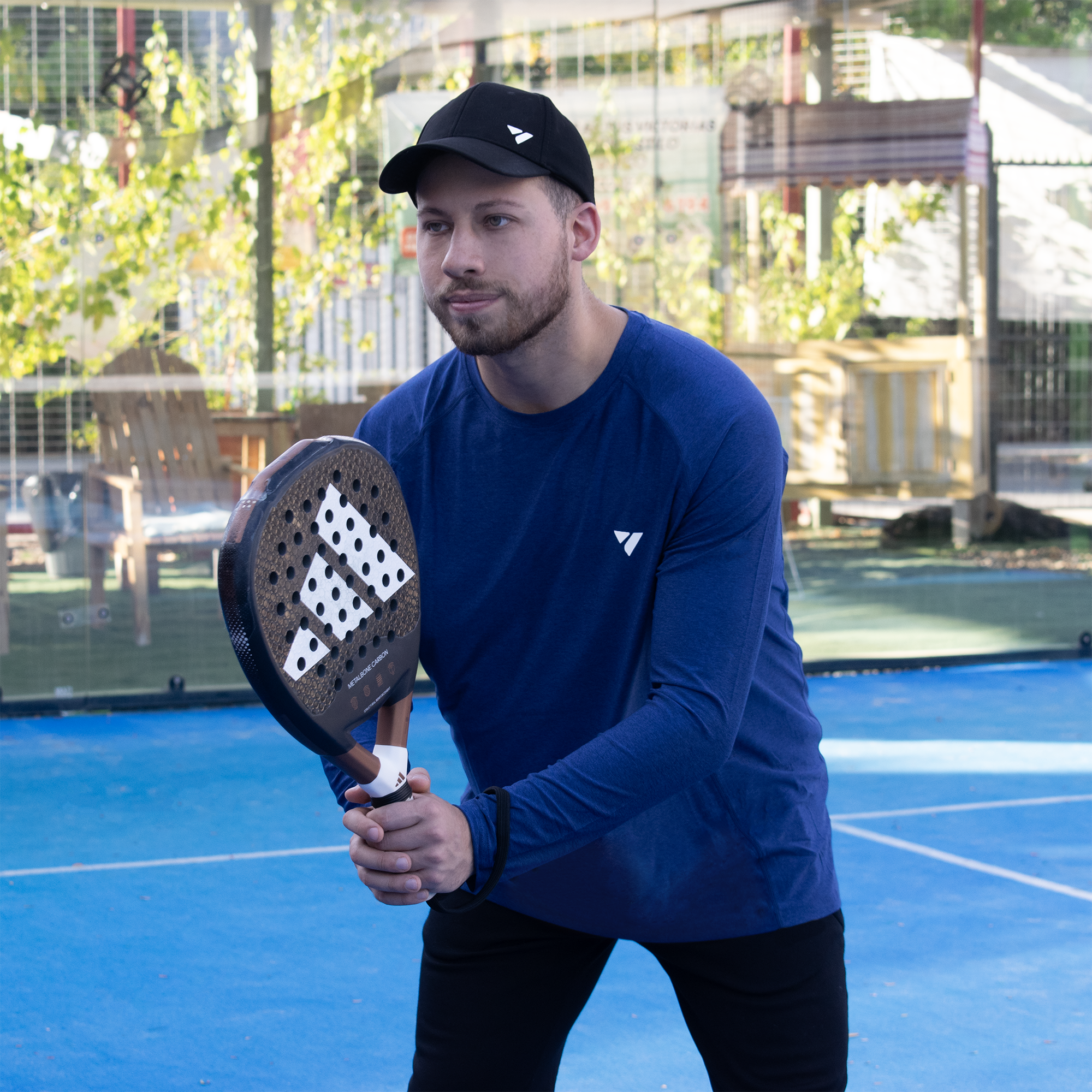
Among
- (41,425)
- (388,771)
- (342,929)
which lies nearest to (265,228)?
(41,425)

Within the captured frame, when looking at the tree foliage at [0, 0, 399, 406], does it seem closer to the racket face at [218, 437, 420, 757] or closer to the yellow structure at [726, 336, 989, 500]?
the yellow structure at [726, 336, 989, 500]

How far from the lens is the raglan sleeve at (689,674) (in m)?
1.64

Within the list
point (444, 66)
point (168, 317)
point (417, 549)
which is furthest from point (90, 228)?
point (417, 549)

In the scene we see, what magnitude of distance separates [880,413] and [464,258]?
22.5ft

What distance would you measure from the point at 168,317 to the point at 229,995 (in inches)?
171

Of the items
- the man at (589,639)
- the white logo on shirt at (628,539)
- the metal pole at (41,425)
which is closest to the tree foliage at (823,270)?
the metal pole at (41,425)

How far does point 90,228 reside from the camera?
23.6 feet

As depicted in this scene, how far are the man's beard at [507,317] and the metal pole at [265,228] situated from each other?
19.1ft

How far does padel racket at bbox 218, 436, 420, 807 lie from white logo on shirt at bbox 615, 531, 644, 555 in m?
0.26

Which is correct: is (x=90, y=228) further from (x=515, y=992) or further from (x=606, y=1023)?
(x=515, y=992)

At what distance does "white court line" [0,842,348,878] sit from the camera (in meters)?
4.77

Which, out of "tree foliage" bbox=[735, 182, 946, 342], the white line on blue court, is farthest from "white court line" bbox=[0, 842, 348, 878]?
"tree foliage" bbox=[735, 182, 946, 342]

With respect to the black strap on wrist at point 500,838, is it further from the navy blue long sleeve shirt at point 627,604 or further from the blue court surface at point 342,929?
the blue court surface at point 342,929

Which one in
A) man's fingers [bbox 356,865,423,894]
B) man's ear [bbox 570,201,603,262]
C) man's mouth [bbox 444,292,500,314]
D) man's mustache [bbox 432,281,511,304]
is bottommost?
man's fingers [bbox 356,865,423,894]
